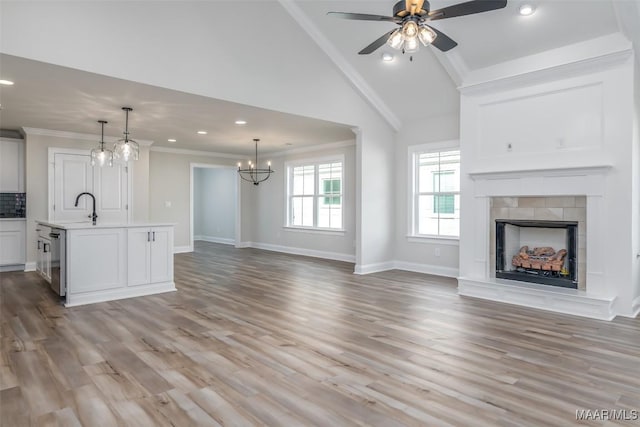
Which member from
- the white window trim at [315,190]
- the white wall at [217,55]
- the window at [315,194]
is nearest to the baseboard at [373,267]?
the white wall at [217,55]

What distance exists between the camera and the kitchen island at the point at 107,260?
4.52 m

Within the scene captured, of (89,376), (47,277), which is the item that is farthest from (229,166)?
(89,376)

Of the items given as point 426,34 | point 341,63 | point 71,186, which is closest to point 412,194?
point 341,63

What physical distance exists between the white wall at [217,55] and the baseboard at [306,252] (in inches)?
51.4

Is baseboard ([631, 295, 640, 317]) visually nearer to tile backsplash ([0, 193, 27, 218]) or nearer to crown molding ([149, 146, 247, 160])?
crown molding ([149, 146, 247, 160])

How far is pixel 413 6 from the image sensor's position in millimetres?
3061

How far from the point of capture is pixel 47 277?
5.35 m

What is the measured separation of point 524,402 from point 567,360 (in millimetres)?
915

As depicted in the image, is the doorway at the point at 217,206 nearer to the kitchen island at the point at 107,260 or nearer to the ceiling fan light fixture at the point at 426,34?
the kitchen island at the point at 107,260

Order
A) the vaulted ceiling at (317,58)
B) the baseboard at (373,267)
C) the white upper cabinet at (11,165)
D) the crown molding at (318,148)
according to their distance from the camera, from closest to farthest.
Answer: the vaulted ceiling at (317,58), the baseboard at (373,267), the white upper cabinet at (11,165), the crown molding at (318,148)

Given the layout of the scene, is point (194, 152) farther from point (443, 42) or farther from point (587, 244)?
point (587, 244)

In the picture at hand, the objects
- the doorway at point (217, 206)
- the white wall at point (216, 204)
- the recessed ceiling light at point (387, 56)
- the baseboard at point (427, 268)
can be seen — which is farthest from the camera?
the white wall at point (216, 204)

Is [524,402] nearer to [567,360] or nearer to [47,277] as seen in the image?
[567,360]

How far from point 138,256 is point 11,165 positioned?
3843 mm
